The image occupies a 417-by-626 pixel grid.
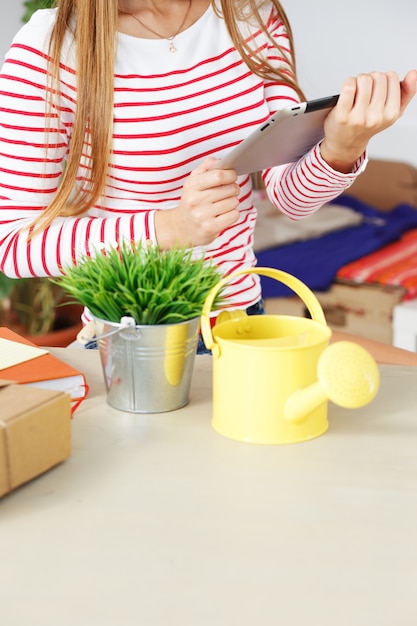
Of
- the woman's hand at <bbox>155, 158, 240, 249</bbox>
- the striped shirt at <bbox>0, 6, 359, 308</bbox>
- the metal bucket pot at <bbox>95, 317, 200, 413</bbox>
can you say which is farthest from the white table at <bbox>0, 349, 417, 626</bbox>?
the striped shirt at <bbox>0, 6, 359, 308</bbox>

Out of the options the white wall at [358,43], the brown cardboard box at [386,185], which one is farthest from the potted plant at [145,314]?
the brown cardboard box at [386,185]

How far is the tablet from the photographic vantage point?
0.91 m

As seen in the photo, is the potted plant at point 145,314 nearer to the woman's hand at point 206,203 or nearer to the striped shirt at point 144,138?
the woman's hand at point 206,203

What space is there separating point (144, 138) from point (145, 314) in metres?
0.49

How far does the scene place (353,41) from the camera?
3.01 meters

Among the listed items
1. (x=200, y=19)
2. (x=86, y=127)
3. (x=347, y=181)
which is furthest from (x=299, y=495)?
(x=200, y=19)

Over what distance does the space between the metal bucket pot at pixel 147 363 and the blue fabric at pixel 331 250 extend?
5.40ft

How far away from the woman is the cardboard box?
1.18 m

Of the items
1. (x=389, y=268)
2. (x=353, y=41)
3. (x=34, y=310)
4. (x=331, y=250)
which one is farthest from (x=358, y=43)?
(x=34, y=310)

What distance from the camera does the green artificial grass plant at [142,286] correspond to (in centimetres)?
84

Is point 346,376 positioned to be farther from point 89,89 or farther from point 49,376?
point 89,89

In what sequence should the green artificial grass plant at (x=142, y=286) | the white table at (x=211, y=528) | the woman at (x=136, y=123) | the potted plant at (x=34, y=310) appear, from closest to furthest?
the white table at (x=211, y=528) → the green artificial grass plant at (x=142, y=286) → the woman at (x=136, y=123) → the potted plant at (x=34, y=310)

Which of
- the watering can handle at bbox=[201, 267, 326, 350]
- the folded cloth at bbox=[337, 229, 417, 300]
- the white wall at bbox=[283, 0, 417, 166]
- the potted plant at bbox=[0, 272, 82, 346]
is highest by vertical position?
the white wall at bbox=[283, 0, 417, 166]

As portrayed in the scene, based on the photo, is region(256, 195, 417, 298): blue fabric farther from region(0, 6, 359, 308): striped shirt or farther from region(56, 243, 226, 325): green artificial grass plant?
region(56, 243, 226, 325): green artificial grass plant
